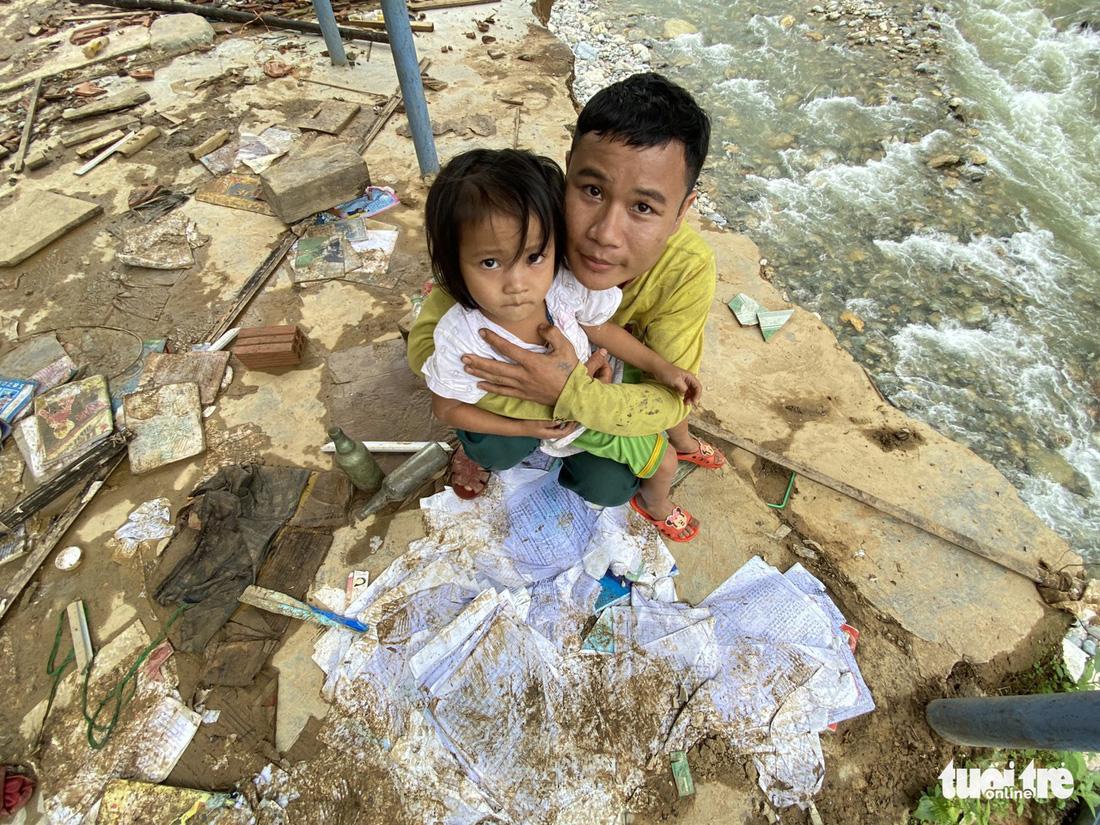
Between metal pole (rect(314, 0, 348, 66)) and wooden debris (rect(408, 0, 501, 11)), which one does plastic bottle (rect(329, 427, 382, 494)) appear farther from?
wooden debris (rect(408, 0, 501, 11))

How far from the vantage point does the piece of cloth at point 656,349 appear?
70.9 inches

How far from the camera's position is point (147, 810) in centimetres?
194

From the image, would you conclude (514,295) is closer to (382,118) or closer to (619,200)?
(619,200)

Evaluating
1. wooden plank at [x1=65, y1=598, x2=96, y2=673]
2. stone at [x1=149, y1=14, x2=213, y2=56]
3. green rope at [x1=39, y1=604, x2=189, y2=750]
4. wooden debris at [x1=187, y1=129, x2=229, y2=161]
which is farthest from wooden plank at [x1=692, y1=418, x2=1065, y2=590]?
stone at [x1=149, y1=14, x2=213, y2=56]

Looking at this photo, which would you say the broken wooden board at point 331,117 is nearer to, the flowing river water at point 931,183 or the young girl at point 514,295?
the flowing river water at point 931,183

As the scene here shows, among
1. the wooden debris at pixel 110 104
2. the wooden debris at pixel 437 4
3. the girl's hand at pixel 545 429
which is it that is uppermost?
the wooden debris at pixel 437 4

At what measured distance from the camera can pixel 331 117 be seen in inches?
194

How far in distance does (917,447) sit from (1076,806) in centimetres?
164

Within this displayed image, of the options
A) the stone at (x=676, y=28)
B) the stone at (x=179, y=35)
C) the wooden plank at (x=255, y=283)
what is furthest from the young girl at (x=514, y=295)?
the stone at (x=676, y=28)

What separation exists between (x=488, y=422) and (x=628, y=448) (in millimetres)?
550

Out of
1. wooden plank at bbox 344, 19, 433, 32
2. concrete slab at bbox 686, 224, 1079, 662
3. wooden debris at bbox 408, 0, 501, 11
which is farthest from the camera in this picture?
wooden debris at bbox 408, 0, 501, 11

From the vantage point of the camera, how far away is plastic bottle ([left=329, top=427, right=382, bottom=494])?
2316mm

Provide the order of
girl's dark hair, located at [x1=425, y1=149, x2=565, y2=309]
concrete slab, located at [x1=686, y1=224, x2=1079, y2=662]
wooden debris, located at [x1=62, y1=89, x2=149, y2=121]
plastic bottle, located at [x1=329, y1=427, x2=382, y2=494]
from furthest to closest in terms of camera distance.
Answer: wooden debris, located at [x1=62, y1=89, x2=149, y2=121] → concrete slab, located at [x1=686, y1=224, x2=1079, y2=662] → plastic bottle, located at [x1=329, y1=427, x2=382, y2=494] → girl's dark hair, located at [x1=425, y1=149, x2=565, y2=309]

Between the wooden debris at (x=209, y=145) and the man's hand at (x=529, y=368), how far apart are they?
14.5 ft
